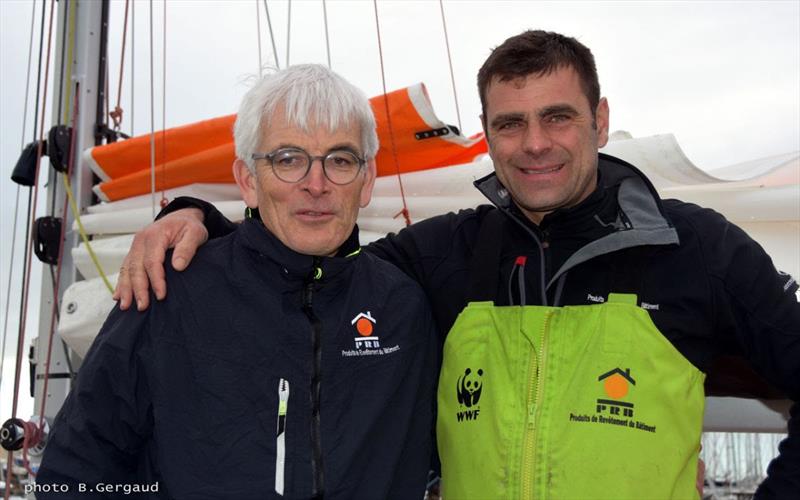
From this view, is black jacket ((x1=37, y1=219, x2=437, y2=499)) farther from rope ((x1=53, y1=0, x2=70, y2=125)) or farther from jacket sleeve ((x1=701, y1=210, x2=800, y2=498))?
rope ((x1=53, y1=0, x2=70, y2=125))

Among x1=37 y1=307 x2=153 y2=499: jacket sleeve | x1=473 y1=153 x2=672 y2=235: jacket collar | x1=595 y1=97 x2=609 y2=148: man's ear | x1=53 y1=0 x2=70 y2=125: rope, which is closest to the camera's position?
x1=37 y1=307 x2=153 y2=499: jacket sleeve

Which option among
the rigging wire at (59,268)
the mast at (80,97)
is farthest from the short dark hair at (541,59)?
the mast at (80,97)

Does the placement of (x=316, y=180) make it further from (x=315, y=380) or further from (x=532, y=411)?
(x=532, y=411)

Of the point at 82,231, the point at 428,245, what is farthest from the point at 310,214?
the point at 82,231

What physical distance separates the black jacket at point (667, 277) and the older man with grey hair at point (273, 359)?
383mm

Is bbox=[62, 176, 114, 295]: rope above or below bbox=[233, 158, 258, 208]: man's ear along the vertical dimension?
above

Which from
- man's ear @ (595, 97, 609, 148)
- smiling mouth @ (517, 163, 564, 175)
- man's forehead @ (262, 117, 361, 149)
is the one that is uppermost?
man's ear @ (595, 97, 609, 148)

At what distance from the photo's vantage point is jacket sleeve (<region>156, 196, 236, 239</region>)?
2168 millimetres

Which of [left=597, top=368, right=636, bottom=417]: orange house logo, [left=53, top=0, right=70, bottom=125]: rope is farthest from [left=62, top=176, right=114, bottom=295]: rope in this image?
[left=597, top=368, right=636, bottom=417]: orange house logo

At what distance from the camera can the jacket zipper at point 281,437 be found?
167cm

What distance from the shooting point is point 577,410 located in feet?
6.07

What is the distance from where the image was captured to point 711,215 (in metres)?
2.09

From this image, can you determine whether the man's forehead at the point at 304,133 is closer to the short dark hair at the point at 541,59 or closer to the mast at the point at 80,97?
the short dark hair at the point at 541,59

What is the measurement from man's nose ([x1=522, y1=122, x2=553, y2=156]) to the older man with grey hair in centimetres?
45
